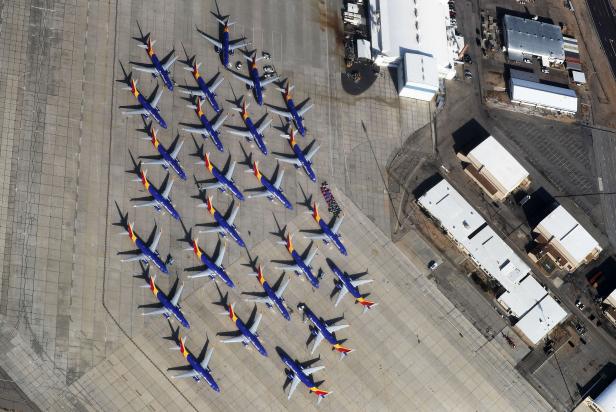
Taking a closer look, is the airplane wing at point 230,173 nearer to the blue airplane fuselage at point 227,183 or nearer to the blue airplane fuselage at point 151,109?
the blue airplane fuselage at point 227,183

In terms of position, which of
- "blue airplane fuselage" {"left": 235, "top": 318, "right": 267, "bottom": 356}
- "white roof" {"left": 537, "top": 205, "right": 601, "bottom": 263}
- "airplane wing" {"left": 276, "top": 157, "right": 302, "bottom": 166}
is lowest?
"white roof" {"left": 537, "top": 205, "right": 601, "bottom": 263}

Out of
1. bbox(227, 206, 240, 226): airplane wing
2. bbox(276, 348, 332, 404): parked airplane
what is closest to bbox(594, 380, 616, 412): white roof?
bbox(276, 348, 332, 404): parked airplane

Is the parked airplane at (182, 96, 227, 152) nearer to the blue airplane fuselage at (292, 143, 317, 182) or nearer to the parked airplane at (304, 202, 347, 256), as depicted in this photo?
the blue airplane fuselage at (292, 143, 317, 182)

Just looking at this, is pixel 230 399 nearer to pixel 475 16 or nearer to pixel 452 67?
pixel 452 67

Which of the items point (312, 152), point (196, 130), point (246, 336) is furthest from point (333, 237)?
point (196, 130)

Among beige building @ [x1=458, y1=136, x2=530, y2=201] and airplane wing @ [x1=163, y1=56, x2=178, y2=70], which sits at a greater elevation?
airplane wing @ [x1=163, y1=56, x2=178, y2=70]
